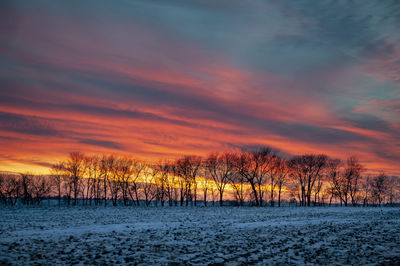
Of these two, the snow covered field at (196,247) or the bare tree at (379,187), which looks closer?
the snow covered field at (196,247)

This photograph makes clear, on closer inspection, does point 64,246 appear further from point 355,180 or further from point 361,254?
point 355,180

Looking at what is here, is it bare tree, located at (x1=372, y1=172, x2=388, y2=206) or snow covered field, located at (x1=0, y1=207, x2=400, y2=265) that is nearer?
snow covered field, located at (x1=0, y1=207, x2=400, y2=265)

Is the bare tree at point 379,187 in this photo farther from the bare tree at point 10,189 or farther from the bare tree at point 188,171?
the bare tree at point 10,189

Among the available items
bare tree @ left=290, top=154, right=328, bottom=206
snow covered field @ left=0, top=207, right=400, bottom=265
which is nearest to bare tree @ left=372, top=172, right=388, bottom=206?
bare tree @ left=290, top=154, right=328, bottom=206

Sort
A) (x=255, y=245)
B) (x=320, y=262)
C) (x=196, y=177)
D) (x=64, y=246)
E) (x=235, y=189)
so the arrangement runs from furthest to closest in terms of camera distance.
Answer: (x=196, y=177) → (x=235, y=189) → (x=255, y=245) → (x=64, y=246) → (x=320, y=262)

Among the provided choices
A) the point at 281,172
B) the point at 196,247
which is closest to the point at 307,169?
the point at 281,172

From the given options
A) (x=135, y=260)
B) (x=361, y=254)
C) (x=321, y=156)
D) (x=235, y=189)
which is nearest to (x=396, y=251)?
(x=361, y=254)

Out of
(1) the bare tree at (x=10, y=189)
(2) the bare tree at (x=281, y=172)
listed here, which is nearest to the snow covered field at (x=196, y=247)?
(2) the bare tree at (x=281, y=172)

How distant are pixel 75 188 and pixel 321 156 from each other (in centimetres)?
8920

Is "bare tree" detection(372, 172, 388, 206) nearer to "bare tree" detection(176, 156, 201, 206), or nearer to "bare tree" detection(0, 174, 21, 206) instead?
"bare tree" detection(176, 156, 201, 206)

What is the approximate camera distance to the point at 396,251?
1463cm

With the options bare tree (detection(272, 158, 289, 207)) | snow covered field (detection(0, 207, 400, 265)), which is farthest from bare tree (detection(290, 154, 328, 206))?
snow covered field (detection(0, 207, 400, 265))

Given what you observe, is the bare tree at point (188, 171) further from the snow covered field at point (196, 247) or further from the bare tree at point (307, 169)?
the snow covered field at point (196, 247)

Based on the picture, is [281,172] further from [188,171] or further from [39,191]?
[39,191]
